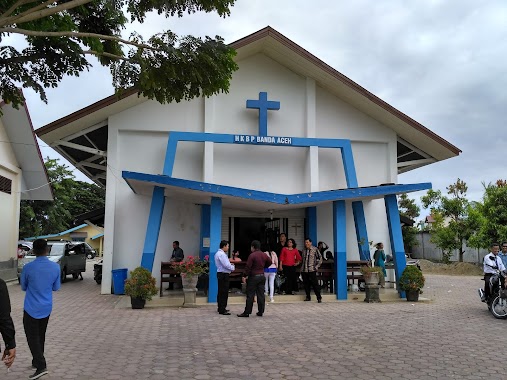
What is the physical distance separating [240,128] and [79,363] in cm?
1005

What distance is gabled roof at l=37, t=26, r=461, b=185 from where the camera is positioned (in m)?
13.7

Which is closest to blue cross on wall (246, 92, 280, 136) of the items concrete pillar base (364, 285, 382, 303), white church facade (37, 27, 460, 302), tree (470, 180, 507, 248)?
white church facade (37, 27, 460, 302)

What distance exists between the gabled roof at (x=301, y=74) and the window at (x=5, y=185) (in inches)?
156

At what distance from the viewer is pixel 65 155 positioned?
635 inches

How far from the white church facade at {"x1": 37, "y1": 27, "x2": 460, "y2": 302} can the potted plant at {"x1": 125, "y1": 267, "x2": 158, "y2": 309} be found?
2.71 meters

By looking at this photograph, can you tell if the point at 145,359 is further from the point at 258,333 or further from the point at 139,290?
the point at 139,290

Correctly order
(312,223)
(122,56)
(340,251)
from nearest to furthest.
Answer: (122,56) → (340,251) → (312,223)

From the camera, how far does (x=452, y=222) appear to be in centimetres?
2609

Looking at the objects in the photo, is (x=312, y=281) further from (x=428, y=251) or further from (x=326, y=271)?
(x=428, y=251)

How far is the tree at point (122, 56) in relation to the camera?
6.71 meters

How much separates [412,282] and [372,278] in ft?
3.53

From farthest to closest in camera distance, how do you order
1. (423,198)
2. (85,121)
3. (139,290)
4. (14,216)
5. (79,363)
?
1. (423,198)
2. (14,216)
3. (85,121)
4. (139,290)
5. (79,363)

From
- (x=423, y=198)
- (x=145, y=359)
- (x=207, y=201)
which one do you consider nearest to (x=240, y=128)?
(x=207, y=201)

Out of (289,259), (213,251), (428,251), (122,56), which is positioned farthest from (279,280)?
(428,251)
